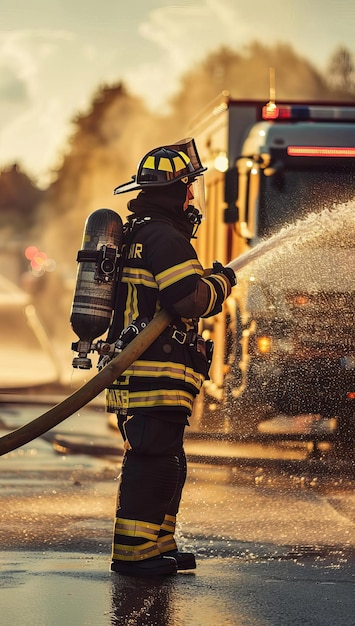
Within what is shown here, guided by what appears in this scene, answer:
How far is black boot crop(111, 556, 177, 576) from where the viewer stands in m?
6.46

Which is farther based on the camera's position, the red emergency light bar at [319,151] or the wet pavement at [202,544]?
the red emergency light bar at [319,151]

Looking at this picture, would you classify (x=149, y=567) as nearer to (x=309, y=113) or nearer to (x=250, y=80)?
(x=309, y=113)

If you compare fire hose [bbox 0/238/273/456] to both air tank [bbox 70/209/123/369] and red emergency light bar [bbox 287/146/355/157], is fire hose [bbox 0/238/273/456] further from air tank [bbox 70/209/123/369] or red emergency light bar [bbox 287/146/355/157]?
red emergency light bar [bbox 287/146/355/157]

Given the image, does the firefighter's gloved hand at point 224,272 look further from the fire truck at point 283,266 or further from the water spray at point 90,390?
the fire truck at point 283,266

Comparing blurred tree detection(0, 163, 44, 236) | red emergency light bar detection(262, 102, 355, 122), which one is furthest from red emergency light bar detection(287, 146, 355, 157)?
blurred tree detection(0, 163, 44, 236)

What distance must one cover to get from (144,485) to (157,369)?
1.58 feet

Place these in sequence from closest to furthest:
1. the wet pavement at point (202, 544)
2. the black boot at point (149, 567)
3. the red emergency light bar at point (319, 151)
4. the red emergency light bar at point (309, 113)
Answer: the wet pavement at point (202, 544) < the black boot at point (149, 567) < the red emergency light bar at point (319, 151) < the red emergency light bar at point (309, 113)

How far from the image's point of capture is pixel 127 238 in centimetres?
672

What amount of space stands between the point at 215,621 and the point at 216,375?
7222mm

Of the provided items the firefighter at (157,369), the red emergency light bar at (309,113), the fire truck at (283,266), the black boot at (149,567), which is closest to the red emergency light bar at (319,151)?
the fire truck at (283,266)

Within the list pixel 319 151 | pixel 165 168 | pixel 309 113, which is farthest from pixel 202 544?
pixel 309 113

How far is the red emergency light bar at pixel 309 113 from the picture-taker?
13000mm

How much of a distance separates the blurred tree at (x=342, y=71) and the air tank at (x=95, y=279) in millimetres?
50659

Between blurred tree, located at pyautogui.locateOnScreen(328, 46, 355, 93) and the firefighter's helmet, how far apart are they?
165 ft
